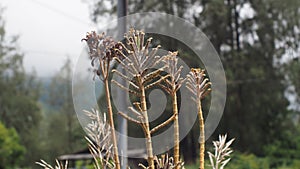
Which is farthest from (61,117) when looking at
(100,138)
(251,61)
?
(100,138)

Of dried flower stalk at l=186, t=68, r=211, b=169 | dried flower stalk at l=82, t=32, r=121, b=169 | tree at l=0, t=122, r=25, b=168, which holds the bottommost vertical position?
tree at l=0, t=122, r=25, b=168

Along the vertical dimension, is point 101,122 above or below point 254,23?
below

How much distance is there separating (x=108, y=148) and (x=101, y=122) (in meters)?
0.03

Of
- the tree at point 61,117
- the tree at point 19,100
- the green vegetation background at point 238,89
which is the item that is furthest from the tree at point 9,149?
the tree at point 61,117

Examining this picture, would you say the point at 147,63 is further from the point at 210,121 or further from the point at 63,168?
the point at 210,121

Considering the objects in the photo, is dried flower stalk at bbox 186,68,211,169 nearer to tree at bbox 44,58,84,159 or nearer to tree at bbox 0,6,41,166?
tree at bbox 44,58,84,159

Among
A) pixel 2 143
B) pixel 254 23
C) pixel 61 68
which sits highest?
pixel 254 23

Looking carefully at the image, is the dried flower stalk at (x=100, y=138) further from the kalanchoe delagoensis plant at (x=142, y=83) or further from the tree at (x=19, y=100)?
the tree at (x=19, y=100)

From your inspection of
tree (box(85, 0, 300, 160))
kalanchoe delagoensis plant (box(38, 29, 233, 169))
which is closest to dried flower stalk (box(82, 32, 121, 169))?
kalanchoe delagoensis plant (box(38, 29, 233, 169))

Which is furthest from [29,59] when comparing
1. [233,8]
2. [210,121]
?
[210,121]

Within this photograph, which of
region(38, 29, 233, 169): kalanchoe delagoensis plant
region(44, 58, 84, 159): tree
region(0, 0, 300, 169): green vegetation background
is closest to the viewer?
region(38, 29, 233, 169): kalanchoe delagoensis plant

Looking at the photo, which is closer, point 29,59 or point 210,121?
point 210,121

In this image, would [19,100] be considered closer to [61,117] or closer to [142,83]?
[61,117]

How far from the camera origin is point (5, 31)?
455 cm
